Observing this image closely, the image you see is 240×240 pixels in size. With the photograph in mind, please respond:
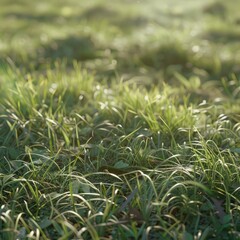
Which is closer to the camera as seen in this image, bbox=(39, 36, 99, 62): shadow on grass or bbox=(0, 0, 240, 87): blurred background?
bbox=(0, 0, 240, 87): blurred background

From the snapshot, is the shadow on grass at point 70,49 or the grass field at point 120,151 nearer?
the grass field at point 120,151

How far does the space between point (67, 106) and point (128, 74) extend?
1.41 metres

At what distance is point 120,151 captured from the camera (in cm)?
281

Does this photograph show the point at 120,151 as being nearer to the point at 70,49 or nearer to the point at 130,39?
the point at 70,49

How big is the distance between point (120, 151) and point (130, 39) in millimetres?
3269

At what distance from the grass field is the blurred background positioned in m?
0.03

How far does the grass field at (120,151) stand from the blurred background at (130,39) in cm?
3

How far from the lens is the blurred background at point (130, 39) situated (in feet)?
16.5

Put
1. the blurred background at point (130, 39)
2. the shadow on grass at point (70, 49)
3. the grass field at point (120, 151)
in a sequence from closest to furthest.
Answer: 1. the grass field at point (120, 151)
2. the blurred background at point (130, 39)
3. the shadow on grass at point (70, 49)

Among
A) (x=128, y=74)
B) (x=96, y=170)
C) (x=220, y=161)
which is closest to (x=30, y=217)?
(x=96, y=170)

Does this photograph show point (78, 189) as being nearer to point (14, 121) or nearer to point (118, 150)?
point (118, 150)

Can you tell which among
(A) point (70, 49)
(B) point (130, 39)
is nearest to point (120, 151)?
(A) point (70, 49)

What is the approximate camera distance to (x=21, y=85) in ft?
11.4

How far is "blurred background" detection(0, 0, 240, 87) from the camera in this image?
5027mm
